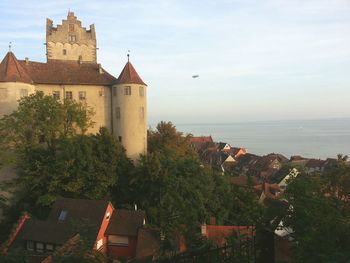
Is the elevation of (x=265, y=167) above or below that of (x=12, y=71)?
below

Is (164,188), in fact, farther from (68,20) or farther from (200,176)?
(68,20)

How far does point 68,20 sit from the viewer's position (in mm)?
42656

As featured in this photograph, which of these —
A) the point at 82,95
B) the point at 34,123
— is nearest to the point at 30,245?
the point at 34,123

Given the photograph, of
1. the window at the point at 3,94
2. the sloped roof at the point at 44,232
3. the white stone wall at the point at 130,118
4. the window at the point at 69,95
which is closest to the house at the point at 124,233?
the sloped roof at the point at 44,232

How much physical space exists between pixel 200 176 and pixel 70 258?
22.8 meters

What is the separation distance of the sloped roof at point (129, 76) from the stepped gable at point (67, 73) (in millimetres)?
1031

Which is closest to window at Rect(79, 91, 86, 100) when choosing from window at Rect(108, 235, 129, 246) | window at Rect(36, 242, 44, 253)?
window at Rect(108, 235, 129, 246)

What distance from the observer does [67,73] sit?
34.0 metres

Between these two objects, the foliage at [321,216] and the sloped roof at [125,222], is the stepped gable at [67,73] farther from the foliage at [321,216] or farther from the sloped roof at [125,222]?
the foliage at [321,216]

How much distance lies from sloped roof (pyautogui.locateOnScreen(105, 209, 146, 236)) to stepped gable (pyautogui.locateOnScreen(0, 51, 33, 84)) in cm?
1367

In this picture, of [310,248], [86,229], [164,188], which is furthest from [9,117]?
[310,248]

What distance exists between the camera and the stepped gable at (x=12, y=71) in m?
30.3

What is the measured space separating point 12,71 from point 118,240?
1606cm

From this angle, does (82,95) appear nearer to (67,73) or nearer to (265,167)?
(67,73)
